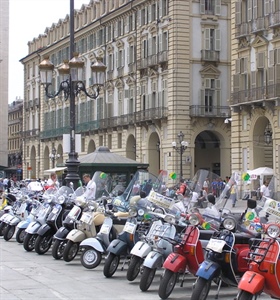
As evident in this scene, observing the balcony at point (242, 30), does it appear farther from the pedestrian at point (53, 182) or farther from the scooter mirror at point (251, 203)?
the scooter mirror at point (251, 203)

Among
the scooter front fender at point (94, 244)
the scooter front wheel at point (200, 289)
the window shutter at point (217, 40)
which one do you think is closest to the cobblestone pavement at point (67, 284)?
the scooter front fender at point (94, 244)

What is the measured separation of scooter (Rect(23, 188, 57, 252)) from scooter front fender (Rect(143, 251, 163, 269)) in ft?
17.6

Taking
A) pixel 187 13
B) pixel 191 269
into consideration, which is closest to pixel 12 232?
pixel 191 269

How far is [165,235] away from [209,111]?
133ft

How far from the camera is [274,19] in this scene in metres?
38.9

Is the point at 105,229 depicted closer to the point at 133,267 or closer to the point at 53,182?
the point at 133,267

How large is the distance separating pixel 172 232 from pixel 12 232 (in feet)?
30.0

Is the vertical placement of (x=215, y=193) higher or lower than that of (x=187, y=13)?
lower

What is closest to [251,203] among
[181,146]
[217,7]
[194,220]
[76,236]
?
[194,220]

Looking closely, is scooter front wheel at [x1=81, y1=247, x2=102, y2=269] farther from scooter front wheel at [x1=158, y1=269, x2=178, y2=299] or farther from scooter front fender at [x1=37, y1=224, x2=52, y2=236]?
scooter front wheel at [x1=158, y1=269, x2=178, y2=299]

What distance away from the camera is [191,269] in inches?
453

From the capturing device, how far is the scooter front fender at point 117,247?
12992 mm

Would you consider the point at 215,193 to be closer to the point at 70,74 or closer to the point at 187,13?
the point at 70,74

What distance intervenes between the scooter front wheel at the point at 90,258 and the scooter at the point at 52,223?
85.0 inches
